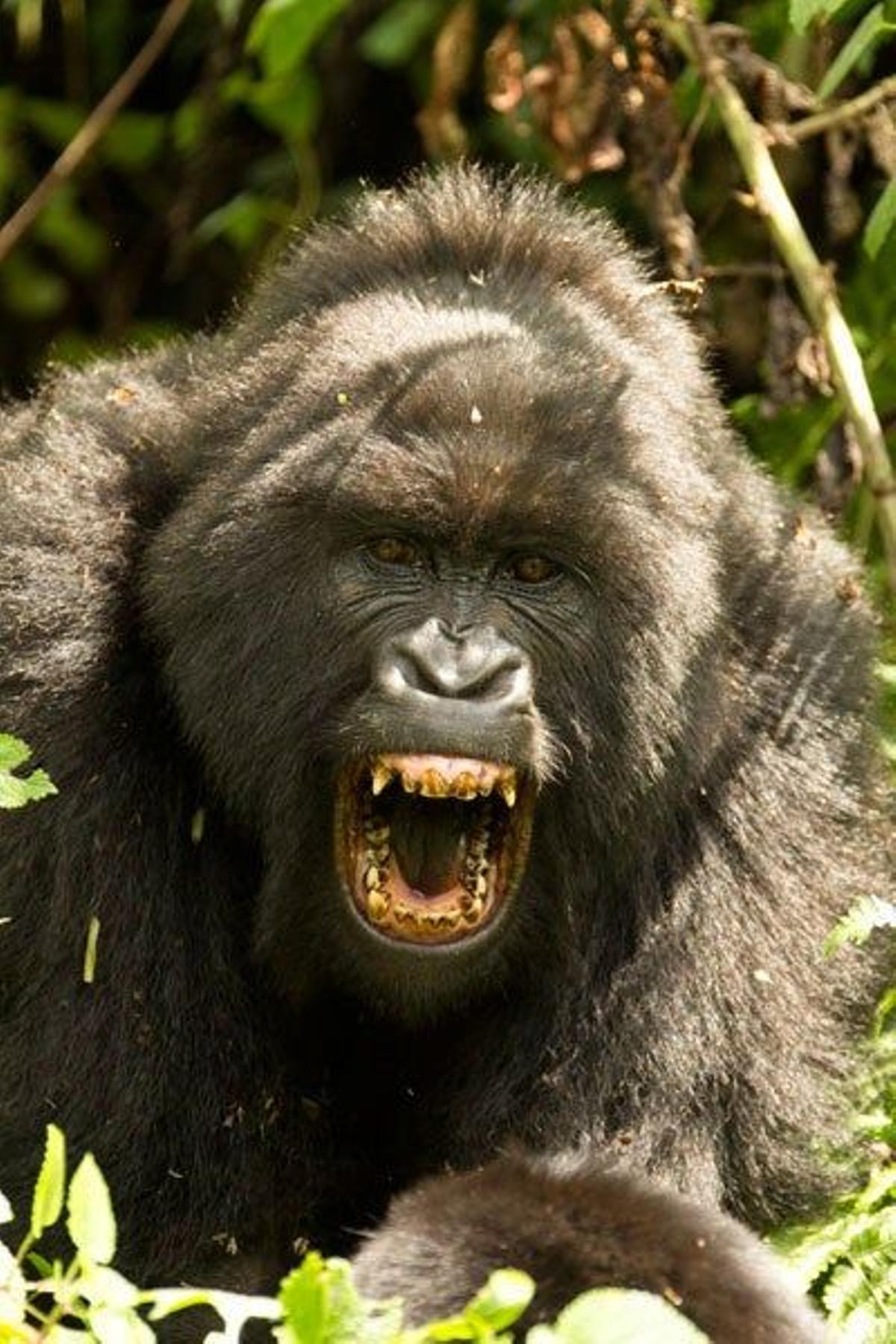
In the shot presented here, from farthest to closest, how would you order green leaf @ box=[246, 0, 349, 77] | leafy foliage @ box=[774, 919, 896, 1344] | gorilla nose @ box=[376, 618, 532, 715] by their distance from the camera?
green leaf @ box=[246, 0, 349, 77] → gorilla nose @ box=[376, 618, 532, 715] → leafy foliage @ box=[774, 919, 896, 1344]

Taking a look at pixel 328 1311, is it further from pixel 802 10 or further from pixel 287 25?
pixel 287 25

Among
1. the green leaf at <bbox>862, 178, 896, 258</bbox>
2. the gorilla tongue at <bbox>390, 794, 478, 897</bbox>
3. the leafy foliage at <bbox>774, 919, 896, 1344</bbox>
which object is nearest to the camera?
the leafy foliage at <bbox>774, 919, 896, 1344</bbox>

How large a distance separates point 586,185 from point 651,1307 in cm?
561

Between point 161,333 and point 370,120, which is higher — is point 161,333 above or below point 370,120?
below

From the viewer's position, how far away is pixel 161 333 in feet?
29.5

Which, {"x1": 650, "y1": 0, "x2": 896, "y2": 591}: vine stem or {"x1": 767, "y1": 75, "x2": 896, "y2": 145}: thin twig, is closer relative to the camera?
{"x1": 650, "y1": 0, "x2": 896, "y2": 591}: vine stem

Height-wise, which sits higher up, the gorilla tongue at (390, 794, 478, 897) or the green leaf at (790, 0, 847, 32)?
the green leaf at (790, 0, 847, 32)

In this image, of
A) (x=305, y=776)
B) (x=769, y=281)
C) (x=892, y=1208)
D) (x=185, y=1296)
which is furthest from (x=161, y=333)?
(x=185, y=1296)

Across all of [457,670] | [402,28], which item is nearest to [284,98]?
[402,28]

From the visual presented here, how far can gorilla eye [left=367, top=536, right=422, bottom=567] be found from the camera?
4578 mm

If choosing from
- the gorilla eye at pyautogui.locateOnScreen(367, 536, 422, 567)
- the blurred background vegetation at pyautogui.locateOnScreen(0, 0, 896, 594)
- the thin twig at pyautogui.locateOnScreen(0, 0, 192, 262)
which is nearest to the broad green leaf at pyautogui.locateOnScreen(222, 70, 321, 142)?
the blurred background vegetation at pyautogui.locateOnScreen(0, 0, 896, 594)

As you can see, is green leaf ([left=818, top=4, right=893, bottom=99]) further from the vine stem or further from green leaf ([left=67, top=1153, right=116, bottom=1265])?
green leaf ([left=67, top=1153, right=116, bottom=1265])

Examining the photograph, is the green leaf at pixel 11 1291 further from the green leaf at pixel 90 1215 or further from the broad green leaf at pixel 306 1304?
the broad green leaf at pixel 306 1304

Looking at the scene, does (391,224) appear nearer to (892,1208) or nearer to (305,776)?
(305,776)
